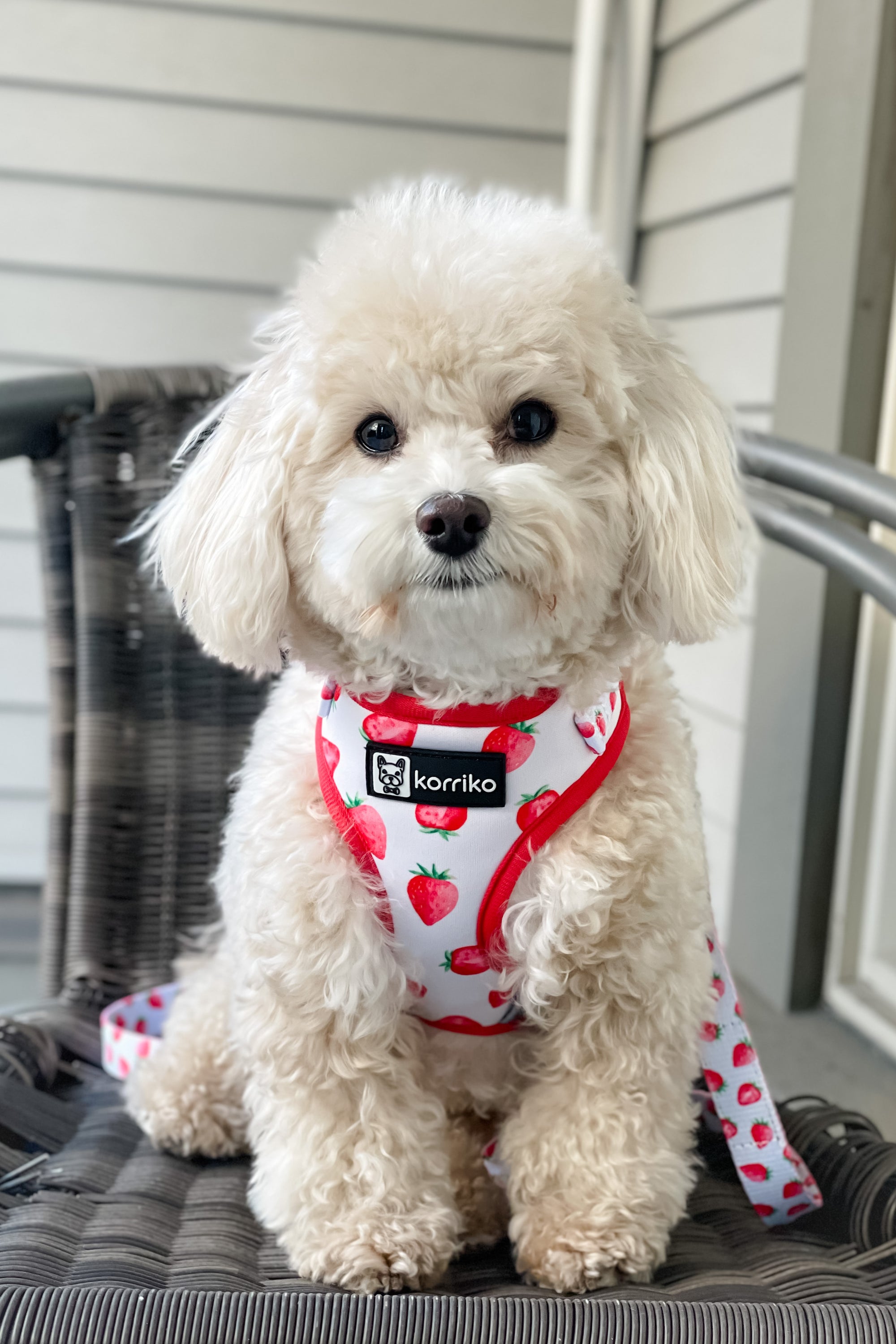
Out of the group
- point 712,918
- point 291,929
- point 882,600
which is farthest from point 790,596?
point 291,929

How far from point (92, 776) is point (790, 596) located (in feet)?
3.76

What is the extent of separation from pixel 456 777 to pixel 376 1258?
0.39m

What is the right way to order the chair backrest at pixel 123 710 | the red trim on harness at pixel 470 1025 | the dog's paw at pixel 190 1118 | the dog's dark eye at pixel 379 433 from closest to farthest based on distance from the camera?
the dog's dark eye at pixel 379 433
the red trim on harness at pixel 470 1025
the dog's paw at pixel 190 1118
the chair backrest at pixel 123 710

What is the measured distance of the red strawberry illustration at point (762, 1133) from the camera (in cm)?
116

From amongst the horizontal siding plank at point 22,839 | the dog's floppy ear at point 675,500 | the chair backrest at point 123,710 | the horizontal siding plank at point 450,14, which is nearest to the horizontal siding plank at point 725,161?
the horizontal siding plank at point 450,14

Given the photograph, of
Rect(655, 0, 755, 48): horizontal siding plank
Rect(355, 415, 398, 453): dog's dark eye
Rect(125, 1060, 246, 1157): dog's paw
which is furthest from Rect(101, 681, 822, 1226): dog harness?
Rect(655, 0, 755, 48): horizontal siding plank

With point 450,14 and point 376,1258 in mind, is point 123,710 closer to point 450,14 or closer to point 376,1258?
point 376,1258

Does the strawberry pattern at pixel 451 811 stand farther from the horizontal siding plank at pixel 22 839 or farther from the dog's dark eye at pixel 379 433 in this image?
the horizontal siding plank at pixel 22 839

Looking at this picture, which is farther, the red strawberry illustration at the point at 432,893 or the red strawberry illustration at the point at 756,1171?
the red strawberry illustration at the point at 756,1171

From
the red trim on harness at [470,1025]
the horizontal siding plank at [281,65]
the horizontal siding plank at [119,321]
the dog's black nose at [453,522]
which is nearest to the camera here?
the dog's black nose at [453,522]

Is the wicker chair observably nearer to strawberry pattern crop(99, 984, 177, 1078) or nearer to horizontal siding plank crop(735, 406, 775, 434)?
strawberry pattern crop(99, 984, 177, 1078)

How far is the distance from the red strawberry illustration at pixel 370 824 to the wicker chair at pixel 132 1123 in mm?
335

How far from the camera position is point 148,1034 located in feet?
4.94

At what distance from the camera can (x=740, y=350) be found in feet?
7.22
